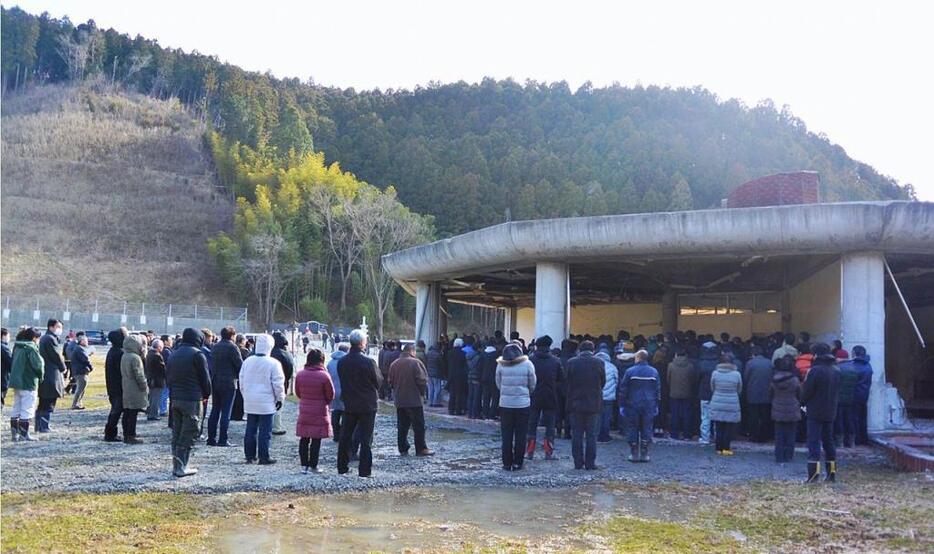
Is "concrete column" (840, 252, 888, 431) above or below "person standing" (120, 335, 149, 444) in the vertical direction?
above

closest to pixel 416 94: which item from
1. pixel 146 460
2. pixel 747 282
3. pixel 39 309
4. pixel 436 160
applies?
pixel 436 160

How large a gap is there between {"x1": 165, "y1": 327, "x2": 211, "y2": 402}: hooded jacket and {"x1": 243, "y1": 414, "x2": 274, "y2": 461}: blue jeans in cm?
85

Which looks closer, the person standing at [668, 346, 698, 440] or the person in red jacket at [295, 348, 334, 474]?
the person in red jacket at [295, 348, 334, 474]

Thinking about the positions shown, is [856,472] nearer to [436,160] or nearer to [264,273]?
[264,273]

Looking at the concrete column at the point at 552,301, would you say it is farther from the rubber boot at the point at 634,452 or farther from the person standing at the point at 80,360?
the person standing at the point at 80,360

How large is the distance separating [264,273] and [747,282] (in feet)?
Answer: 150

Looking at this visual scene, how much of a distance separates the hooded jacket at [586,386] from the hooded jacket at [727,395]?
2148 mm

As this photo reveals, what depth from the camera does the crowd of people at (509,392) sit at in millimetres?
9148

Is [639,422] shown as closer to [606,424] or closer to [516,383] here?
[516,383]

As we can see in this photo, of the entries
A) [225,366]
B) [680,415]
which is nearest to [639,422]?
[680,415]

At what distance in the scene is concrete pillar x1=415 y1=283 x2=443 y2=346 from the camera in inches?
839

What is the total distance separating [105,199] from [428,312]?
228 feet

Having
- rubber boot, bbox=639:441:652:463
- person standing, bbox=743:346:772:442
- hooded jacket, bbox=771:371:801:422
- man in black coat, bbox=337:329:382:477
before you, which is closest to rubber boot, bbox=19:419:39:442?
man in black coat, bbox=337:329:382:477

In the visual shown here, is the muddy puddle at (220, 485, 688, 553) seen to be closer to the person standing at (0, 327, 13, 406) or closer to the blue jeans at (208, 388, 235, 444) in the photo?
the blue jeans at (208, 388, 235, 444)
